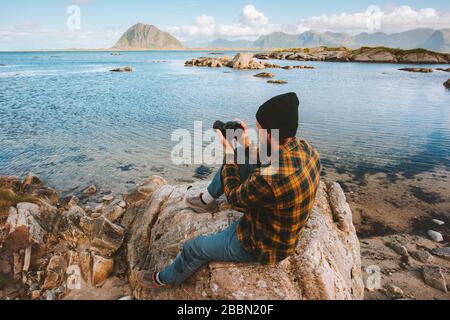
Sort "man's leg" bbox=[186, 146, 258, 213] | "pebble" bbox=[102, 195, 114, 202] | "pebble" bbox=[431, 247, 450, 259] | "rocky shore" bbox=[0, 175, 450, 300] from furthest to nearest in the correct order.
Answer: "pebble" bbox=[102, 195, 114, 202] < "pebble" bbox=[431, 247, 450, 259] < "man's leg" bbox=[186, 146, 258, 213] < "rocky shore" bbox=[0, 175, 450, 300]

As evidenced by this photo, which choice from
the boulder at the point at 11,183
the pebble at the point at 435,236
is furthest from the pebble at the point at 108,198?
the pebble at the point at 435,236

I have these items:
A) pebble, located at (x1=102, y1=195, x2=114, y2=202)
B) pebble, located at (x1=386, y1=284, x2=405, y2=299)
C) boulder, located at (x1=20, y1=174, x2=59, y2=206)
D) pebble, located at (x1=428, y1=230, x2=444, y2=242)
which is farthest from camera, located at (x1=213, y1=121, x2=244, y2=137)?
boulder, located at (x1=20, y1=174, x2=59, y2=206)

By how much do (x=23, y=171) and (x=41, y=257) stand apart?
8778 millimetres

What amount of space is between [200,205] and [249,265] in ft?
5.86

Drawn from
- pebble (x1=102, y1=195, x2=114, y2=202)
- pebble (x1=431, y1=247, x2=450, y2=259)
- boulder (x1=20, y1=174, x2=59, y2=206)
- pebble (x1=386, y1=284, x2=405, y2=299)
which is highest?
boulder (x1=20, y1=174, x2=59, y2=206)

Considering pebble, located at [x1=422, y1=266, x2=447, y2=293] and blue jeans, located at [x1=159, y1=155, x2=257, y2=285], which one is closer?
blue jeans, located at [x1=159, y1=155, x2=257, y2=285]

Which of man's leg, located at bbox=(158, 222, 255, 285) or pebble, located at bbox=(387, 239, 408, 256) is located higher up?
man's leg, located at bbox=(158, 222, 255, 285)

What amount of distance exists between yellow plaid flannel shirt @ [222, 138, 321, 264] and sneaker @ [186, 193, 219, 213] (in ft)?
5.87

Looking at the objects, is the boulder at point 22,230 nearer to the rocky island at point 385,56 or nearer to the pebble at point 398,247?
the pebble at point 398,247

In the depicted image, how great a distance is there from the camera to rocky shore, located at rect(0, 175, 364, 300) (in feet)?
15.6

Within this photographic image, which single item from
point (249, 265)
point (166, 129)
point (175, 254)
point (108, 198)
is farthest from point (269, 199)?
point (166, 129)

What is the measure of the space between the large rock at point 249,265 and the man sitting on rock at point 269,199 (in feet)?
1.24

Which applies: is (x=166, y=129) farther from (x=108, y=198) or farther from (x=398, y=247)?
(x=398, y=247)

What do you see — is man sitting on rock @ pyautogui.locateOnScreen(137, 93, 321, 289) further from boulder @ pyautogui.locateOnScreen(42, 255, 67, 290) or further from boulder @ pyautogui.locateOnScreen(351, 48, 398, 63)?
boulder @ pyautogui.locateOnScreen(351, 48, 398, 63)
